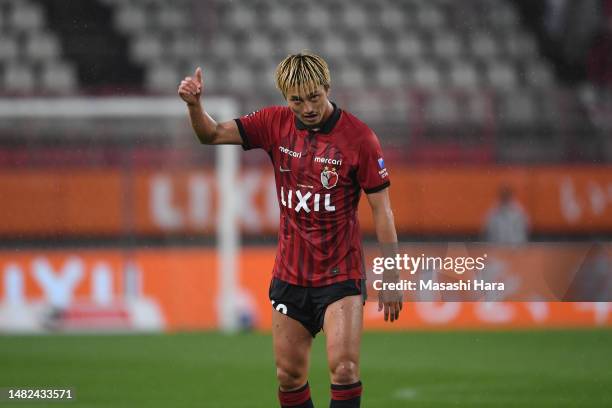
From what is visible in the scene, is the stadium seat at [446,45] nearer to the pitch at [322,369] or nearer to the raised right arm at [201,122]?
the pitch at [322,369]

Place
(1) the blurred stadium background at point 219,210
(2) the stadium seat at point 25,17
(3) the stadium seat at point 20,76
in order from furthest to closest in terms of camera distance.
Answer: (2) the stadium seat at point 25,17
(3) the stadium seat at point 20,76
(1) the blurred stadium background at point 219,210

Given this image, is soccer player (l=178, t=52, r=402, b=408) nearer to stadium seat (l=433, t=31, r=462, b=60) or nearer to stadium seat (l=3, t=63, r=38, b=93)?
stadium seat (l=3, t=63, r=38, b=93)

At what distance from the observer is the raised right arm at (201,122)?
5.16 m

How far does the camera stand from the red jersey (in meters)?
5.13

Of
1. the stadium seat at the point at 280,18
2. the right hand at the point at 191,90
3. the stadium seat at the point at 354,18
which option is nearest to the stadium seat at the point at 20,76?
the stadium seat at the point at 280,18

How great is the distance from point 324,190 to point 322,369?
14.2 ft

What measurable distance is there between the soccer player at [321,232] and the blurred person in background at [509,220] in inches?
324

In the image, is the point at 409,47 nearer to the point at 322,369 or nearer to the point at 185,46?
the point at 185,46

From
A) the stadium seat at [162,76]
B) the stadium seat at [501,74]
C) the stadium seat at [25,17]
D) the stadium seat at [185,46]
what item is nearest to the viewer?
the stadium seat at [162,76]

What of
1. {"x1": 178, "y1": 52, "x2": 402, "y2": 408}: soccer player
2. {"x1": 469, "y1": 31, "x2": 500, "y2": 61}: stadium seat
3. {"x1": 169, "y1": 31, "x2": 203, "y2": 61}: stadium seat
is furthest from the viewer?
{"x1": 469, "y1": 31, "x2": 500, "y2": 61}: stadium seat

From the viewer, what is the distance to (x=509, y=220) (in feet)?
43.7

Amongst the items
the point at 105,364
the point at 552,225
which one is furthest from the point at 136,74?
the point at 105,364
